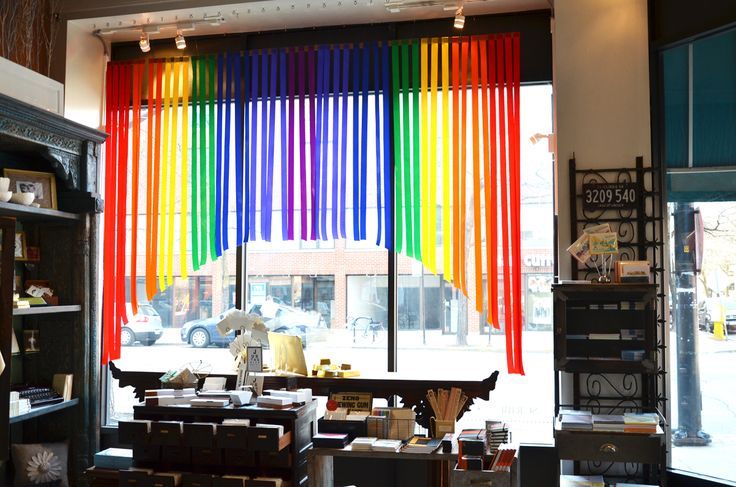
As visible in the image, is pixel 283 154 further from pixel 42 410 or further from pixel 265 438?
pixel 42 410

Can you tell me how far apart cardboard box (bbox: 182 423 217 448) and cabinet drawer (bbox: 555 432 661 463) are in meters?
1.99

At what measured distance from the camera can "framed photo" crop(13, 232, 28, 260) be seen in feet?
17.3

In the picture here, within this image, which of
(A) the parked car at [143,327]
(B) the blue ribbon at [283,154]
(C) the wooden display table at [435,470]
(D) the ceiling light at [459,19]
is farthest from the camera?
(A) the parked car at [143,327]

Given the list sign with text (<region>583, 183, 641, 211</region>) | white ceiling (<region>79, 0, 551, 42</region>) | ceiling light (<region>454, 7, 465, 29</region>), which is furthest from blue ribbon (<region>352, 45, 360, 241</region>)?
sign with text (<region>583, 183, 641, 211</region>)

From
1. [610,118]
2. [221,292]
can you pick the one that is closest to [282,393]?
[221,292]

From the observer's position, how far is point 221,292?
231 inches

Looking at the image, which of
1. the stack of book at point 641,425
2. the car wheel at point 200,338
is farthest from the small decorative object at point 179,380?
the stack of book at point 641,425

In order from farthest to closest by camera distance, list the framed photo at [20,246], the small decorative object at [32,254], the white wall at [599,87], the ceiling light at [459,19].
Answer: the small decorative object at [32,254] < the framed photo at [20,246] < the ceiling light at [459,19] < the white wall at [599,87]

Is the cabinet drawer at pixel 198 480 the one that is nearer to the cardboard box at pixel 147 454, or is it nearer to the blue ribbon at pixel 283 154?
the cardboard box at pixel 147 454

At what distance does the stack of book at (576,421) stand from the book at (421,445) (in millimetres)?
728

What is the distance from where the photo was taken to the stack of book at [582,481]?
14.3 feet

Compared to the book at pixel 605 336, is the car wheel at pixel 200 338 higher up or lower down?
lower down

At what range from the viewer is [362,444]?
4219 mm

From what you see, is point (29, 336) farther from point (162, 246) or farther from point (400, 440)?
point (400, 440)
